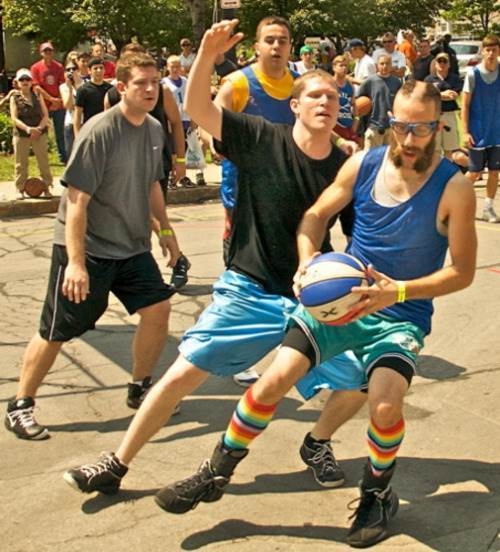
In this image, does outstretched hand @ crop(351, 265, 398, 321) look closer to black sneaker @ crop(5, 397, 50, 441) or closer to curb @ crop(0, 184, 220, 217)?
black sneaker @ crop(5, 397, 50, 441)

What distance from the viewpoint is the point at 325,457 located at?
470 centimetres

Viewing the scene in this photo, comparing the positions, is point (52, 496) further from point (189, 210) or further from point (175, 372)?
point (189, 210)

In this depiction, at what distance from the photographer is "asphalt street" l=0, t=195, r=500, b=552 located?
164 inches

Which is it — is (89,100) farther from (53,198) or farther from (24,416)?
(24,416)

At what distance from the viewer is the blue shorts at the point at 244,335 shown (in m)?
4.38

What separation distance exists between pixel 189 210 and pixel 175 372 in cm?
876

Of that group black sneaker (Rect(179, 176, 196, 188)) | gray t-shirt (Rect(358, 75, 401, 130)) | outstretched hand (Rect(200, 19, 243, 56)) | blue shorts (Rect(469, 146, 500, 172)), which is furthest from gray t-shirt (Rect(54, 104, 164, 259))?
gray t-shirt (Rect(358, 75, 401, 130))

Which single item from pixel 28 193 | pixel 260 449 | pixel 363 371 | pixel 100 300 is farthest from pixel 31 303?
pixel 28 193

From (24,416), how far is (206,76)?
2083 millimetres

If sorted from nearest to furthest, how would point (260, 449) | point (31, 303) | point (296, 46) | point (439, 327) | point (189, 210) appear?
point (260, 449) < point (439, 327) < point (31, 303) < point (189, 210) < point (296, 46)

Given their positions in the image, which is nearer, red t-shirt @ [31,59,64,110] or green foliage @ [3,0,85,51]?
red t-shirt @ [31,59,64,110]

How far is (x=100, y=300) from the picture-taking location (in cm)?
532

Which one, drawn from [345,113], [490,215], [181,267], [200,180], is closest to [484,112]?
[490,215]

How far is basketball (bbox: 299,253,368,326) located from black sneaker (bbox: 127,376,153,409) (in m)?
1.85
